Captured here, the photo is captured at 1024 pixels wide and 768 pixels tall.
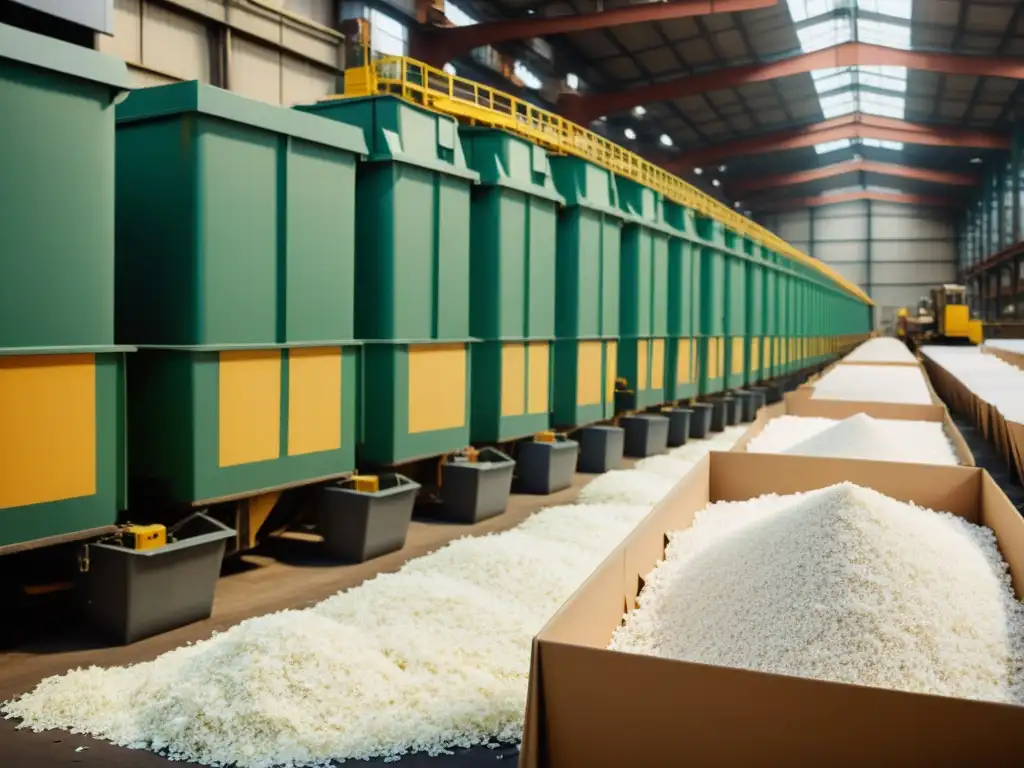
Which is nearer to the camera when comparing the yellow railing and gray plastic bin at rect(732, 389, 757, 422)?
the yellow railing

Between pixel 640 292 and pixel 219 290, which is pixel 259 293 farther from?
pixel 640 292

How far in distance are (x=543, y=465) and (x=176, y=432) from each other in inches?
188

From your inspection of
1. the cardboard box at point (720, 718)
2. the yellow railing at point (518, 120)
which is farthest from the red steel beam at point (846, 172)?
the cardboard box at point (720, 718)

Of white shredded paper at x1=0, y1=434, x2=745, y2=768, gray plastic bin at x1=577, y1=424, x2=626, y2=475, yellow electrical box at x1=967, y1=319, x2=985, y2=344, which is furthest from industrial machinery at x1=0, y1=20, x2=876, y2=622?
yellow electrical box at x1=967, y1=319, x2=985, y2=344

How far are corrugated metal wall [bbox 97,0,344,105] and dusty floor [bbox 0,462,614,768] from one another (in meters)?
8.13

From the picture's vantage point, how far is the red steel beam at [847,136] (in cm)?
3609

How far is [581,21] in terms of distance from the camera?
74.5ft

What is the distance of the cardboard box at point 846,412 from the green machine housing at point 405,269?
273 cm

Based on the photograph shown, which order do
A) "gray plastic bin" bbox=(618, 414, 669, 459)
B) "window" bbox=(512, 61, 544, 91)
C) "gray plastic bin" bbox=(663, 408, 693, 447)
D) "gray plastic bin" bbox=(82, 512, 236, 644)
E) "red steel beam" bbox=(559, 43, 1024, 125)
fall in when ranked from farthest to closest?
"red steel beam" bbox=(559, 43, 1024, 125)
"window" bbox=(512, 61, 544, 91)
"gray plastic bin" bbox=(663, 408, 693, 447)
"gray plastic bin" bbox=(618, 414, 669, 459)
"gray plastic bin" bbox=(82, 512, 236, 644)

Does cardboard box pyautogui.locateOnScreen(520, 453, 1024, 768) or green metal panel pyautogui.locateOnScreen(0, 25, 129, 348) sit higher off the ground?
green metal panel pyautogui.locateOnScreen(0, 25, 129, 348)

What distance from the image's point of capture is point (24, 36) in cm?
442

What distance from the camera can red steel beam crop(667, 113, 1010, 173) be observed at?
36094 mm

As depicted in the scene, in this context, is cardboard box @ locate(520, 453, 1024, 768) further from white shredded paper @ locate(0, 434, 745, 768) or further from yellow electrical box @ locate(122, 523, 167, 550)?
yellow electrical box @ locate(122, 523, 167, 550)

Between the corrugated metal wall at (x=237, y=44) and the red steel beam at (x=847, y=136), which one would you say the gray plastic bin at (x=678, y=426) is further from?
the red steel beam at (x=847, y=136)
